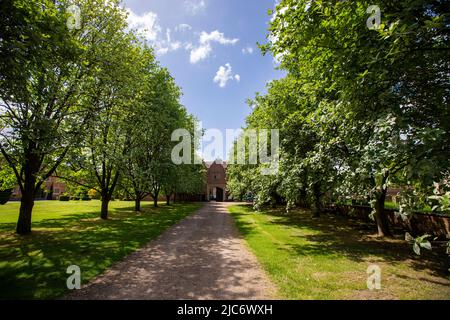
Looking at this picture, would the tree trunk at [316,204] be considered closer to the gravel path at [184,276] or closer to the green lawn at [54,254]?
the gravel path at [184,276]

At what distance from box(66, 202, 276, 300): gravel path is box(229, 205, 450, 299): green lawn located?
0.69m

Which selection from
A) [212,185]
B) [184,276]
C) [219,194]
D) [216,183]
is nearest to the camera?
[184,276]

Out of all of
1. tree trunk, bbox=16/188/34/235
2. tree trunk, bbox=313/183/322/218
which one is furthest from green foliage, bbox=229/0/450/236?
tree trunk, bbox=16/188/34/235

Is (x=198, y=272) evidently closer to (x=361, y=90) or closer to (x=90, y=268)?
(x=90, y=268)

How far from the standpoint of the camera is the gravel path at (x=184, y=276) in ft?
19.4

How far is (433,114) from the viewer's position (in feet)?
25.8

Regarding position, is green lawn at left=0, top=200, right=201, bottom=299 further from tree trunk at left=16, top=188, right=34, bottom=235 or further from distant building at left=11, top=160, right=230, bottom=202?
distant building at left=11, top=160, right=230, bottom=202

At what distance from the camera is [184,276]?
7.16m

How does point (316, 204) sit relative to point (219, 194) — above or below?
above

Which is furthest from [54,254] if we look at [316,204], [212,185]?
[212,185]

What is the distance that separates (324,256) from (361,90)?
20.6 feet

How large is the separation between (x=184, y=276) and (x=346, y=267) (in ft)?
17.3

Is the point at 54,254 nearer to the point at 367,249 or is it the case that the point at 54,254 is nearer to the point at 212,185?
the point at 367,249

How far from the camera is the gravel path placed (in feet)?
19.4
